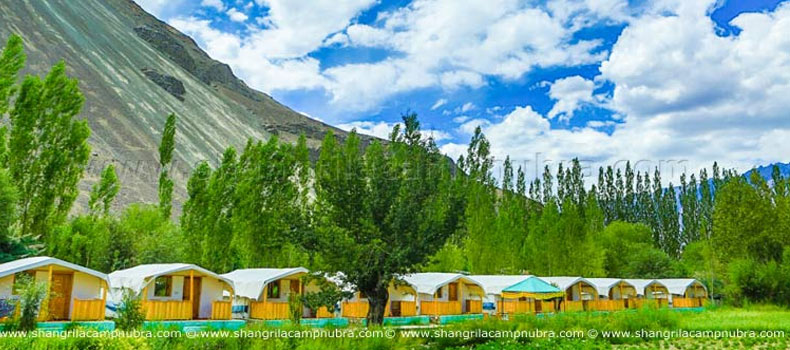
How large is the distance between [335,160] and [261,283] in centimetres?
769

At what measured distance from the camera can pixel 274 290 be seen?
26.3 metres

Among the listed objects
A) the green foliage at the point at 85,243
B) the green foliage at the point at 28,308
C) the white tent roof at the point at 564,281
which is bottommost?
the green foliage at the point at 28,308

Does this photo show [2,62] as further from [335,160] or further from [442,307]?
[442,307]

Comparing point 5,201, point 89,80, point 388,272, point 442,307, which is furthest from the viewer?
point 89,80

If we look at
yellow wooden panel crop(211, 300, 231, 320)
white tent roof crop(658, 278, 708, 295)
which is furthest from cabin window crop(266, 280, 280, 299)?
white tent roof crop(658, 278, 708, 295)

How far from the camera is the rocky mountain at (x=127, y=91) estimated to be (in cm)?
6406

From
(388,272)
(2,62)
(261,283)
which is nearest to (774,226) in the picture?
(388,272)

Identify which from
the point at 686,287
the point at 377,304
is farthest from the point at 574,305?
the point at 377,304

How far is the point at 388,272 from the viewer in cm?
1850

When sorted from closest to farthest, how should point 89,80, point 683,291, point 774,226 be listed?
point 774,226 → point 683,291 → point 89,80

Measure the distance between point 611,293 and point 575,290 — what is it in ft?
15.7

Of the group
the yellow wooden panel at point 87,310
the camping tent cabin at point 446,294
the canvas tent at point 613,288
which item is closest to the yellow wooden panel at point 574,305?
the canvas tent at point 613,288

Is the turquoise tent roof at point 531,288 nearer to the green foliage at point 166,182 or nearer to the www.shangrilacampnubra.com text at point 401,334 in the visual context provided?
the www.shangrilacampnubra.com text at point 401,334

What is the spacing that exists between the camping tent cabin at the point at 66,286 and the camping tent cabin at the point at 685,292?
36.4 meters
